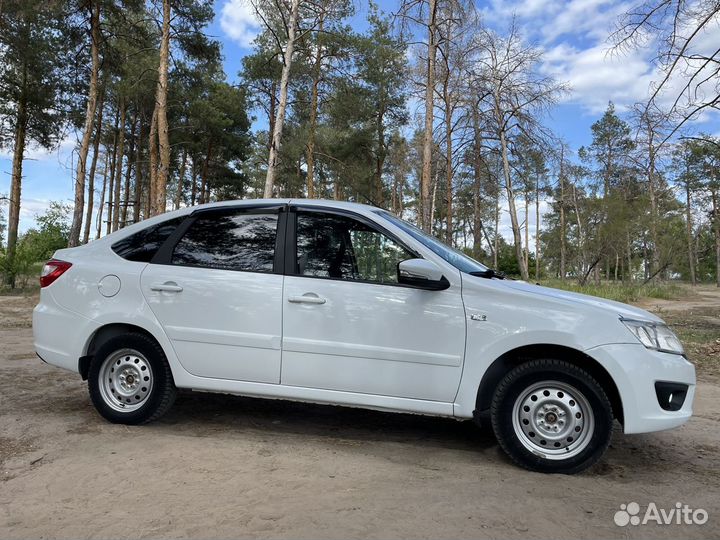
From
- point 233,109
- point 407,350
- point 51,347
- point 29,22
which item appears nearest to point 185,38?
point 29,22

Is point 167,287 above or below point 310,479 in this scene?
above

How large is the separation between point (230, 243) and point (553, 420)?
2.74 m

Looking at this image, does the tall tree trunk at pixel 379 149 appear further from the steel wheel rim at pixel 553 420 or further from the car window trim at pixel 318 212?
the steel wheel rim at pixel 553 420

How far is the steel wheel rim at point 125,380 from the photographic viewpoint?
3.96 metres

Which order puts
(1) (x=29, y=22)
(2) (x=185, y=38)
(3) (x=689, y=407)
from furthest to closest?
(1) (x=29, y=22) → (2) (x=185, y=38) → (3) (x=689, y=407)

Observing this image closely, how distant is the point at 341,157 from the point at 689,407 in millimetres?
27262

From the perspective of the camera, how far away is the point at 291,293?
3662 millimetres

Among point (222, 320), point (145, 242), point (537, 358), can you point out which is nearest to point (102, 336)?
point (145, 242)

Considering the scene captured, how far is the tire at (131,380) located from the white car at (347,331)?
11 millimetres

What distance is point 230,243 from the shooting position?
399cm

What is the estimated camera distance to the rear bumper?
4.05m

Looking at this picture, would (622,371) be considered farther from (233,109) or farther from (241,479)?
(233,109)

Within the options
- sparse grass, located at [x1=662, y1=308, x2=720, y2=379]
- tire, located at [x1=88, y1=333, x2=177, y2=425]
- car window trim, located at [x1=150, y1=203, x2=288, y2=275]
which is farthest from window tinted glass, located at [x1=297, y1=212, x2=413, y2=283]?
sparse grass, located at [x1=662, y1=308, x2=720, y2=379]

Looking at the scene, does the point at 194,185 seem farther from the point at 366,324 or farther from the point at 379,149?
the point at 366,324
